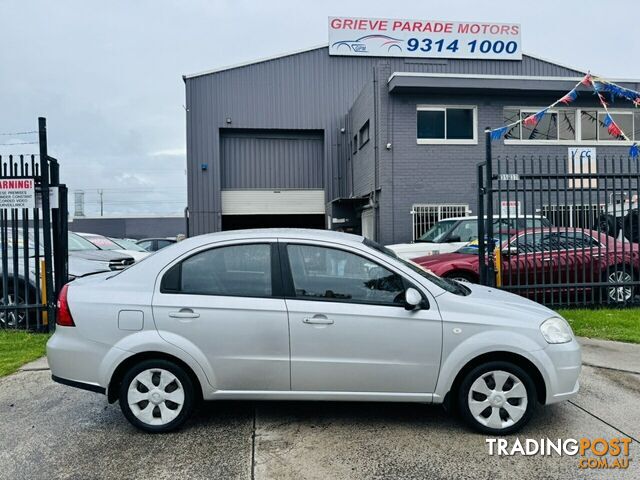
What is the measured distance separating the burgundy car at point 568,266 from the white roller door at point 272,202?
13828 millimetres

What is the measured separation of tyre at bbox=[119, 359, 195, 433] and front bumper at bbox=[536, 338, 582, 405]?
2.69 meters

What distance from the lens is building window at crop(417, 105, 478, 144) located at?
1527cm

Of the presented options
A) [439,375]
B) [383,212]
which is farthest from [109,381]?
[383,212]

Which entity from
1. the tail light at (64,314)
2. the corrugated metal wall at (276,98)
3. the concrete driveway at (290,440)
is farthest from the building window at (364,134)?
the tail light at (64,314)

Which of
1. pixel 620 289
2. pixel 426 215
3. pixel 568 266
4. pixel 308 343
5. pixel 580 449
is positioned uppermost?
pixel 426 215

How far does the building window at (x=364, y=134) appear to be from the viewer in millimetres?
16859

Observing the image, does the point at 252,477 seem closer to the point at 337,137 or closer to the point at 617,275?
the point at 617,275

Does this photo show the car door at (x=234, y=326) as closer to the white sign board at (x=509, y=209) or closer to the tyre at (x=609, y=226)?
the white sign board at (x=509, y=209)

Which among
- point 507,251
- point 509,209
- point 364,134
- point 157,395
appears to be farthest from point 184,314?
point 364,134

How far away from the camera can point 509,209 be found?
835cm

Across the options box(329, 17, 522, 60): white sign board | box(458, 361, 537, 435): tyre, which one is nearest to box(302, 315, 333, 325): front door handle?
box(458, 361, 537, 435): tyre

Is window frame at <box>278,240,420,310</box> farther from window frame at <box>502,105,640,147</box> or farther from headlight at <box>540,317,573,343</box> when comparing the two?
window frame at <box>502,105,640,147</box>

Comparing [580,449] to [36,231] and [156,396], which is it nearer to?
[156,396]

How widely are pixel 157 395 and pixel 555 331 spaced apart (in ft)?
10.2
